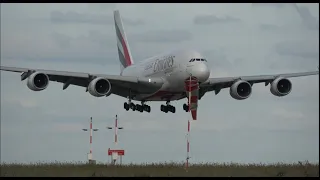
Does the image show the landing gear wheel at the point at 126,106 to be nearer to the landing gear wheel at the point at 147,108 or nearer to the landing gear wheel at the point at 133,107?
the landing gear wheel at the point at 133,107

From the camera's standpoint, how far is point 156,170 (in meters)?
28.7

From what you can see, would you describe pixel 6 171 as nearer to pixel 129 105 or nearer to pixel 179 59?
pixel 179 59

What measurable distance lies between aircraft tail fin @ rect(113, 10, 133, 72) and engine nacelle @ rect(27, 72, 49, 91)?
1940 cm

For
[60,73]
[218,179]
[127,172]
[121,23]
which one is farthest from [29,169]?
[121,23]

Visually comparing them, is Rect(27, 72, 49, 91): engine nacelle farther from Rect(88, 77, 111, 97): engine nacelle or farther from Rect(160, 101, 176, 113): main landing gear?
Rect(160, 101, 176, 113): main landing gear

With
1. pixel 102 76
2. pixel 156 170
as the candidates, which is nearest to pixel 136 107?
pixel 102 76

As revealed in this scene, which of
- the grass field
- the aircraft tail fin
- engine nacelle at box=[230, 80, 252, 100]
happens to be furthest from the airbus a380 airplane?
the grass field

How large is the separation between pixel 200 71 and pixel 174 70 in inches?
95.9

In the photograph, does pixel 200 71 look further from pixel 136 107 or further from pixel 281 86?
pixel 136 107

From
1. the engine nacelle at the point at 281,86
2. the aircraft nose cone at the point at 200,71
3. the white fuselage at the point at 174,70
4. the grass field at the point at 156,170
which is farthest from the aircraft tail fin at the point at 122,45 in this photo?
the grass field at the point at 156,170

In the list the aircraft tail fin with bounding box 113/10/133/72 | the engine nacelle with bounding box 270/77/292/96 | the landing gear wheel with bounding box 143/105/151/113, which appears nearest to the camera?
the engine nacelle with bounding box 270/77/292/96

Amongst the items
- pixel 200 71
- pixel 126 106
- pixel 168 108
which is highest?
pixel 200 71

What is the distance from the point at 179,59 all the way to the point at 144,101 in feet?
23.7

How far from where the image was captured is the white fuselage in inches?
1790
